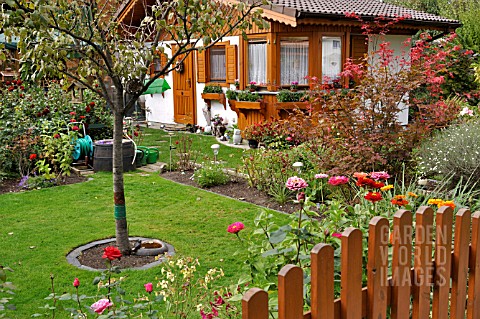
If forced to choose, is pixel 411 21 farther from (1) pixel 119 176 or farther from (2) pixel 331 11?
(1) pixel 119 176

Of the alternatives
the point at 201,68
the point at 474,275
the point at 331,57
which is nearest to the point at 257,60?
the point at 331,57

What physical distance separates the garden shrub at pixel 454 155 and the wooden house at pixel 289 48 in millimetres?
6224

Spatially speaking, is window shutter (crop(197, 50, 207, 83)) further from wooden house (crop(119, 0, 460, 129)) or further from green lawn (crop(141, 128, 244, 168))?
green lawn (crop(141, 128, 244, 168))

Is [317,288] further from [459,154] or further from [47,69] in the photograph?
[459,154]

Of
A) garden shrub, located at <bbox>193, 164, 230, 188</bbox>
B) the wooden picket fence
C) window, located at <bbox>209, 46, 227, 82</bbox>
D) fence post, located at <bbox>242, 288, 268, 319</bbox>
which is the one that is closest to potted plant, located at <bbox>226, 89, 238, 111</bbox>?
window, located at <bbox>209, 46, 227, 82</bbox>

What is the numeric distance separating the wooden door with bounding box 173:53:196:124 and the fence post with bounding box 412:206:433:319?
15.3 meters

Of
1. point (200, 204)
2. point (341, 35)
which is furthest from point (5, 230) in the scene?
point (341, 35)

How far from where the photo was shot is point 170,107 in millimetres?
19266

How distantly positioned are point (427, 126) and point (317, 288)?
5.87m

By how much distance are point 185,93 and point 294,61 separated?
504 centimetres

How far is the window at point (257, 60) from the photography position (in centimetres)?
1450

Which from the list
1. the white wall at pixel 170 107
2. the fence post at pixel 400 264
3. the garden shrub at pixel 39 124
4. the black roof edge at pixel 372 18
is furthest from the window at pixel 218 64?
the fence post at pixel 400 264

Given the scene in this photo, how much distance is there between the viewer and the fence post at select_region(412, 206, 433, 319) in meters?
2.64

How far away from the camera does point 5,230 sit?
6.96 m
